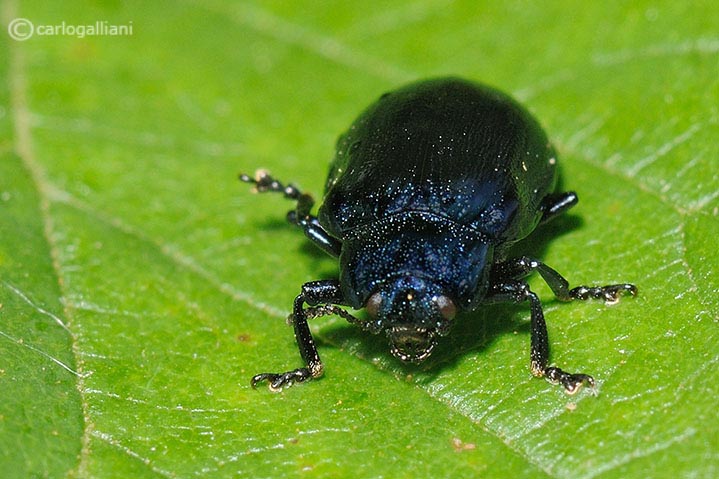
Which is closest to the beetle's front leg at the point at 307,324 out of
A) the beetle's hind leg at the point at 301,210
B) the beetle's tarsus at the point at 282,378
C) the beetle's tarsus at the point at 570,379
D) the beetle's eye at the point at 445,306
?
the beetle's tarsus at the point at 282,378

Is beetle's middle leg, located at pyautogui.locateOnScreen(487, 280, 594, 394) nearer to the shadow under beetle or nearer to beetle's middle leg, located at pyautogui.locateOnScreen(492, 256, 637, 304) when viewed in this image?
the shadow under beetle

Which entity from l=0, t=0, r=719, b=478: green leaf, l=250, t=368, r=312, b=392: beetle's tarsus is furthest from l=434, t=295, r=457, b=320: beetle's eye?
l=250, t=368, r=312, b=392: beetle's tarsus

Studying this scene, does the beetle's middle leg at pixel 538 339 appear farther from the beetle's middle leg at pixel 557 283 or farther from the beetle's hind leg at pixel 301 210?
the beetle's hind leg at pixel 301 210

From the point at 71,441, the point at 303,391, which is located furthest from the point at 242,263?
the point at 71,441

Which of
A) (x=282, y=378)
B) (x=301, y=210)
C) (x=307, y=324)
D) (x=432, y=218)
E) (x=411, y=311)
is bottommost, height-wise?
(x=282, y=378)

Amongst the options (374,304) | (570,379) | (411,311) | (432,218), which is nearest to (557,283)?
(570,379)

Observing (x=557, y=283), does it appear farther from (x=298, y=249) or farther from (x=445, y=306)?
(x=298, y=249)

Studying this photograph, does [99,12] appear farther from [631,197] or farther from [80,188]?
[631,197]
